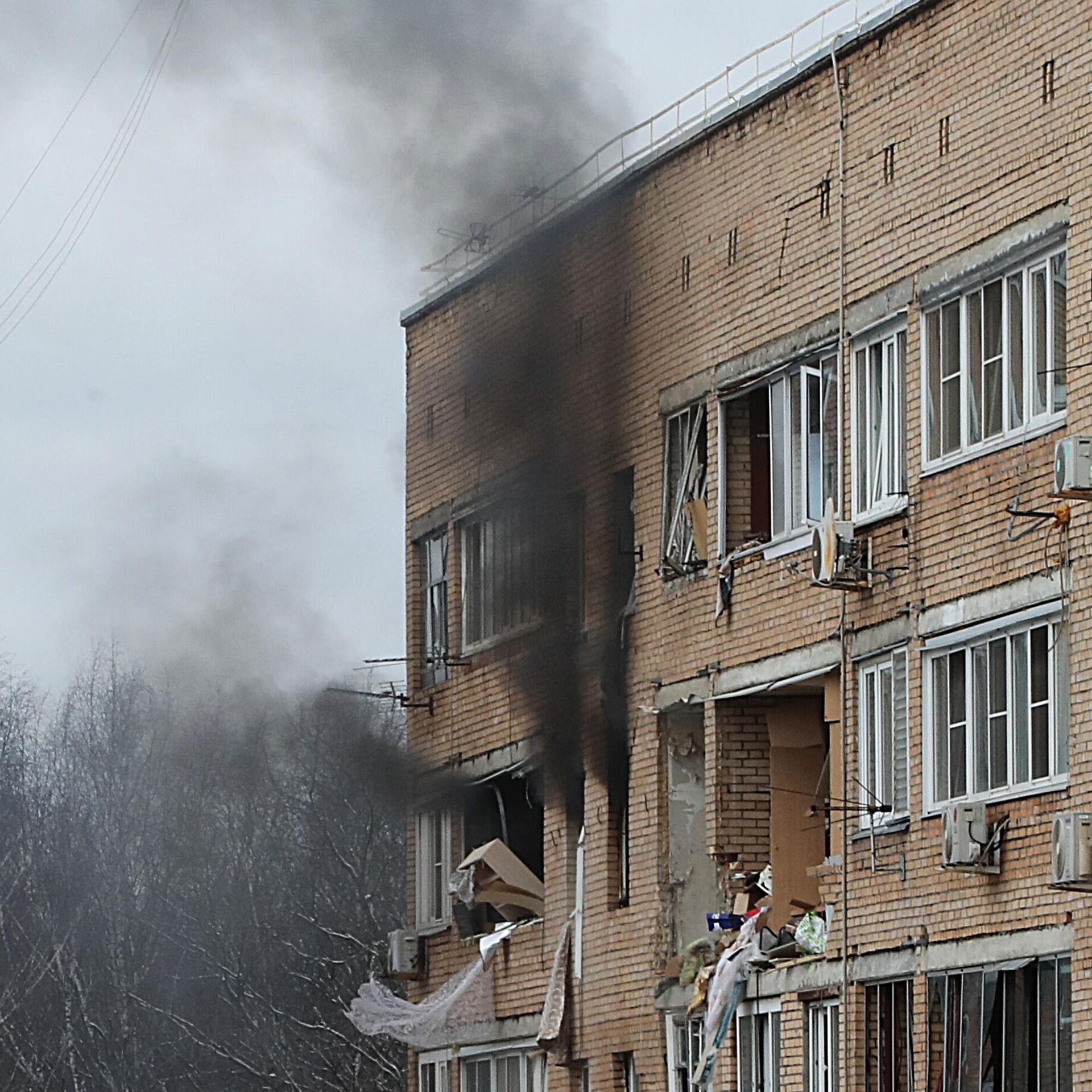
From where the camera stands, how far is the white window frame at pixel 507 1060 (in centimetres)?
2611

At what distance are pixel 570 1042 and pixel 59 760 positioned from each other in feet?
116

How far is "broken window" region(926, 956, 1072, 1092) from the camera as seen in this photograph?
18266 mm

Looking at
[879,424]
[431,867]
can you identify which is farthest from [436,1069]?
[879,424]

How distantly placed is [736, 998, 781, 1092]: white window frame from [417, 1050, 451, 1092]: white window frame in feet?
21.3

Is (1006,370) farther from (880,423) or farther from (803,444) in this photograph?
(803,444)

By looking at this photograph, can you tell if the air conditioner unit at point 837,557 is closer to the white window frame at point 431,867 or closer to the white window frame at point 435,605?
the white window frame at point 435,605

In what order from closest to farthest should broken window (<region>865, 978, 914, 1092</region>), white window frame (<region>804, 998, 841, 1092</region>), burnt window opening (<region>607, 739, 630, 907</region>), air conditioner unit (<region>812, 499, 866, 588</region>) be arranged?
1. broken window (<region>865, 978, 914, 1092</region>)
2. air conditioner unit (<region>812, 499, 866, 588</region>)
3. white window frame (<region>804, 998, 841, 1092</region>)
4. burnt window opening (<region>607, 739, 630, 907</region>)

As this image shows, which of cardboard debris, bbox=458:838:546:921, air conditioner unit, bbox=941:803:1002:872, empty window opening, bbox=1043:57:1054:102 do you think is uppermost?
empty window opening, bbox=1043:57:1054:102

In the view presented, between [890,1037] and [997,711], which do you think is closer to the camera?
[997,711]

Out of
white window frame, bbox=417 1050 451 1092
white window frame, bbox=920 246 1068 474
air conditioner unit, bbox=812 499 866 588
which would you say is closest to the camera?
white window frame, bbox=920 246 1068 474

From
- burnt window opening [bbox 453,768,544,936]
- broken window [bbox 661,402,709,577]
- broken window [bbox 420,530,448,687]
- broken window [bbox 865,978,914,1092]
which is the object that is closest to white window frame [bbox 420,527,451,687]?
broken window [bbox 420,530,448,687]

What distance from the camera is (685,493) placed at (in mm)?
23969

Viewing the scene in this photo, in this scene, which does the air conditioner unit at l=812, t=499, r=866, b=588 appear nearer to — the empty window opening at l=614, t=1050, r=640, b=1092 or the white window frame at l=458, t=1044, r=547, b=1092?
the empty window opening at l=614, t=1050, r=640, b=1092

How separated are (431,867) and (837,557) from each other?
10135 mm
